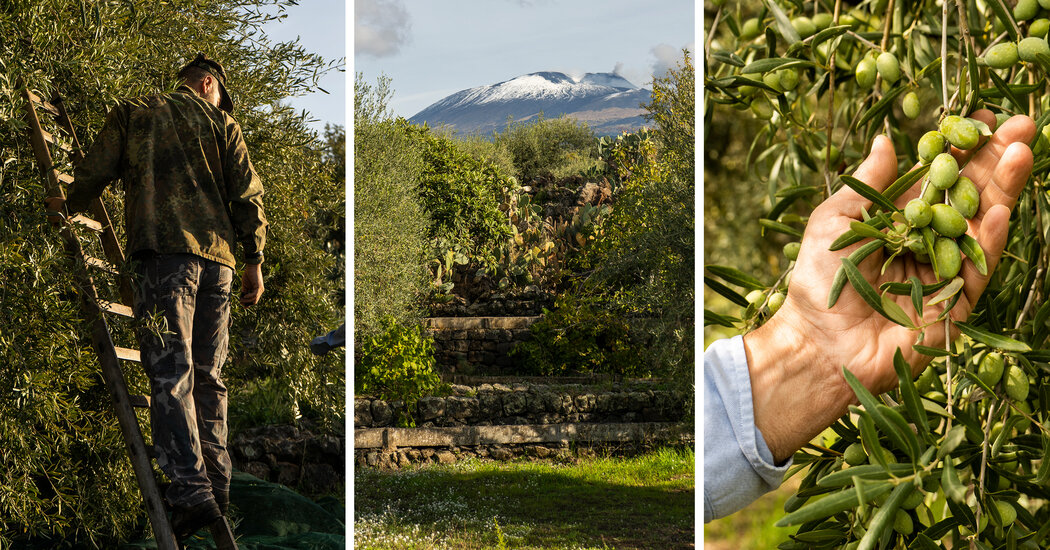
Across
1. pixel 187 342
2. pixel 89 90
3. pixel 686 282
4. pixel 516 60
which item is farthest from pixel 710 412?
pixel 686 282

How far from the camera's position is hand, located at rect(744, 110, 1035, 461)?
927 millimetres

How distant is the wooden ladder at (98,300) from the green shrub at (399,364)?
2.60 ft

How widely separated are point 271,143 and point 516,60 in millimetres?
863

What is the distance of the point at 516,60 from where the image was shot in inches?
89.8

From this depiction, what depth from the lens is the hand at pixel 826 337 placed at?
927mm

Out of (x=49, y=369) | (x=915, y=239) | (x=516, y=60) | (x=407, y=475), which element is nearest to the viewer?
(x=915, y=239)

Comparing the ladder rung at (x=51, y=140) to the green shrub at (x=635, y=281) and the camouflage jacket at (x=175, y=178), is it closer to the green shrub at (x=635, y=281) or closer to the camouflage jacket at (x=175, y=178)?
the camouflage jacket at (x=175, y=178)

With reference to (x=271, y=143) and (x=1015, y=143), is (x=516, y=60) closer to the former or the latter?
(x=271, y=143)

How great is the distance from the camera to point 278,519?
8.12ft

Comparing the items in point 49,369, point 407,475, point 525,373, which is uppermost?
point 49,369

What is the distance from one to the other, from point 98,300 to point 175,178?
34 centimetres

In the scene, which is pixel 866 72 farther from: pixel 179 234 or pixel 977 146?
pixel 179 234

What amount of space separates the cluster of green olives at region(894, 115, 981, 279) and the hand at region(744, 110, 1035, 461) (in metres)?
0.18

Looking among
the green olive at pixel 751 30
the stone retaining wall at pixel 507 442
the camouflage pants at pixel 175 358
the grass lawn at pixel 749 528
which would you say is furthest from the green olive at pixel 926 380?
the stone retaining wall at pixel 507 442
